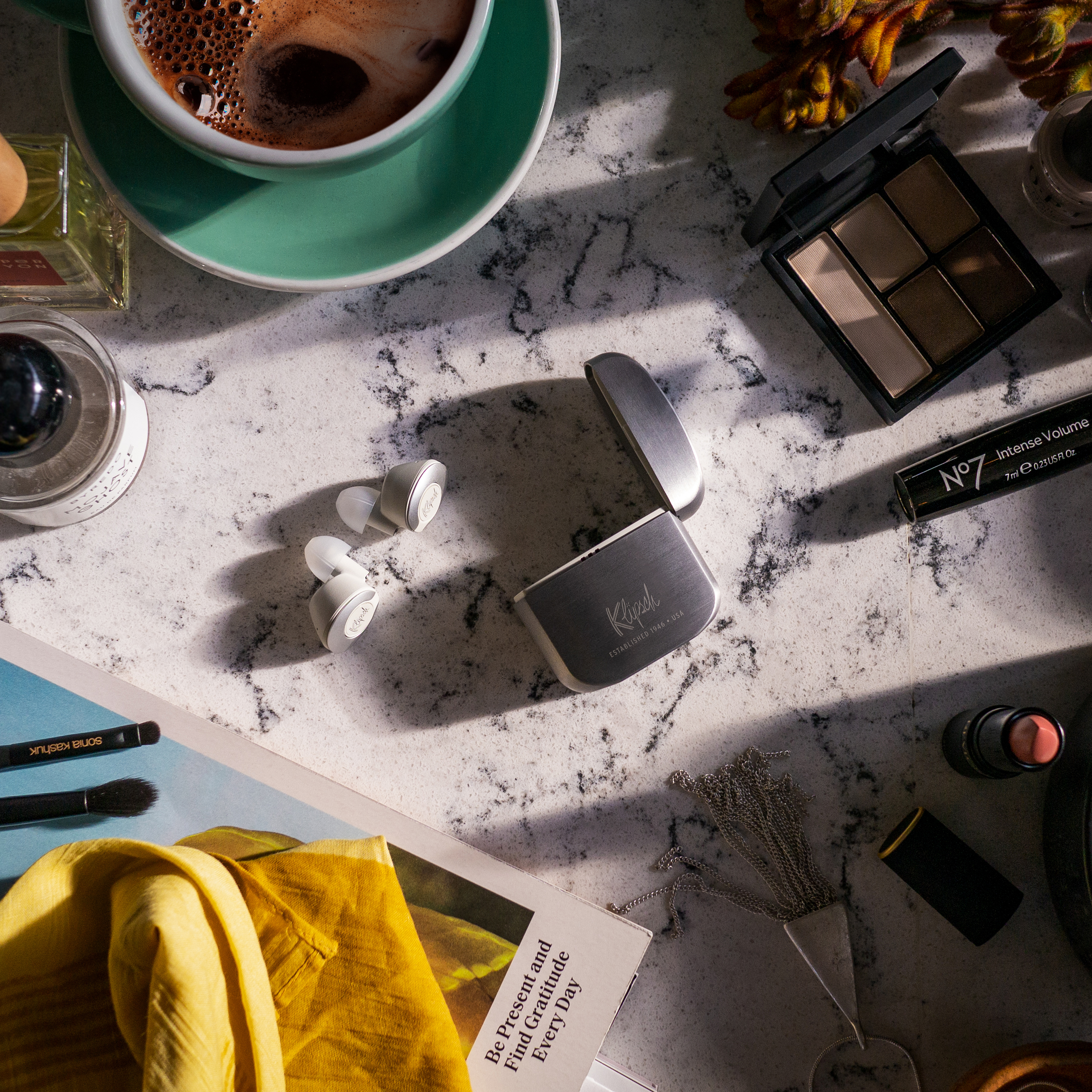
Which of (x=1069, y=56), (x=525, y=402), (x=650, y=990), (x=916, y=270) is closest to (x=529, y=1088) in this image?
(x=650, y=990)

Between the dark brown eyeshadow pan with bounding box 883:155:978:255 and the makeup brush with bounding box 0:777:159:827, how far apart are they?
0.69 meters

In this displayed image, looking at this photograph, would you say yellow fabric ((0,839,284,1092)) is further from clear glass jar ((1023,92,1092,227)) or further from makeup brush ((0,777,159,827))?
clear glass jar ((1023,92,1092,227))

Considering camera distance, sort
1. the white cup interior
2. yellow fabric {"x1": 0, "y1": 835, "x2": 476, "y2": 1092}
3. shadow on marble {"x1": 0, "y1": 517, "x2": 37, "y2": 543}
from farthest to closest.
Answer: shadow on marble {"x1": 0, "y1": 517, "x2": 37, "y2": 543} → yellow fabric {"x1": 0, "y1": 835, "x2": 476, "y2": 1092} → the white cup interior

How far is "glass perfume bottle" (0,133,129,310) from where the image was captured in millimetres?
522

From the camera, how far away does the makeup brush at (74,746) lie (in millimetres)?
579

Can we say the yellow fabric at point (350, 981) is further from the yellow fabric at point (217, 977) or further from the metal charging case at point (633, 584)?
the metal charging case at point (633, 584)

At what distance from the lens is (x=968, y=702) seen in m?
0.65

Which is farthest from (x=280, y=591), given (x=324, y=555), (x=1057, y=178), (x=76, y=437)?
(x=1057, y=178)

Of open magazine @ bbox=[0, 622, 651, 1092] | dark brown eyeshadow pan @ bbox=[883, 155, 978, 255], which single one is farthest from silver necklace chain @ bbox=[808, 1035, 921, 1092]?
dark brown eyeshadow pan @ bbox=[883, 155, 978, 255]

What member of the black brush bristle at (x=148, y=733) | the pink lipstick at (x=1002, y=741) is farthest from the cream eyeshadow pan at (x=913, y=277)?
the black brush bristle at (x=148, y=733)

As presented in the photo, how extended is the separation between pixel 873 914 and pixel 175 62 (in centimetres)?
71

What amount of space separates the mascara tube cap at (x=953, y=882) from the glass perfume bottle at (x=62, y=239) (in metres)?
0.69

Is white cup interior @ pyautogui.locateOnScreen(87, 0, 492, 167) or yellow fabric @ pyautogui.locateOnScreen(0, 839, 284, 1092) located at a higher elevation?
white cup interior @ pyautogui.locateOnScreen(87, 0, 492, 167)

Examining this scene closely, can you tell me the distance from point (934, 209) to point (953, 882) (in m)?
0.50
